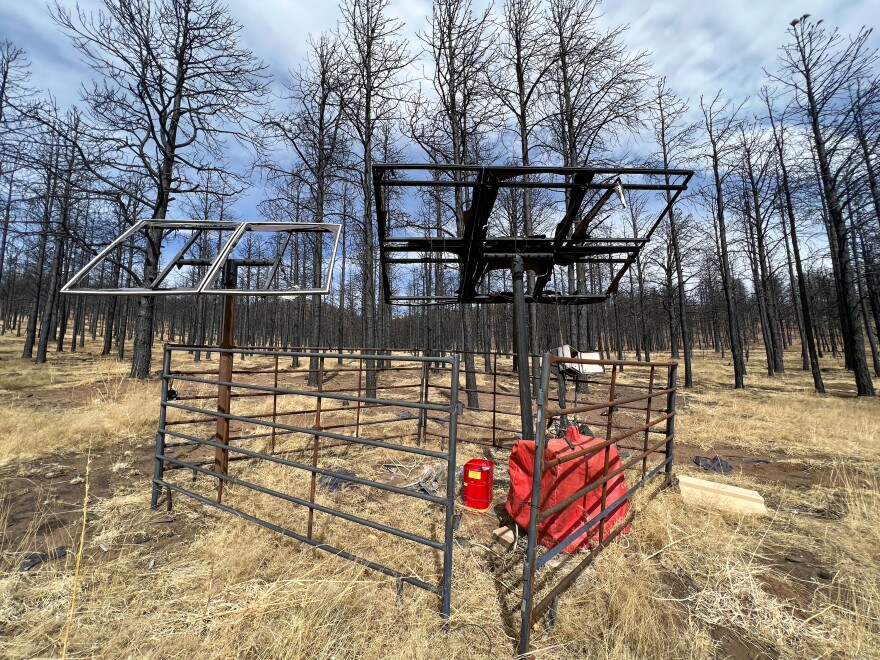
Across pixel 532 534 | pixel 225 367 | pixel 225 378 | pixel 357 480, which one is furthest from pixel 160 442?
pixel 532 534

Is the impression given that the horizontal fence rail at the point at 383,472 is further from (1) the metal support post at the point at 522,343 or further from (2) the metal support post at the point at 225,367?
(1) the metal support post at the point at 522,343

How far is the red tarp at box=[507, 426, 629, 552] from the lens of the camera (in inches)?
121

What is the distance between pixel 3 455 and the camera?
5.14 metres

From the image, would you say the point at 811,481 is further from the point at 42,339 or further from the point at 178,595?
the point at 42,339

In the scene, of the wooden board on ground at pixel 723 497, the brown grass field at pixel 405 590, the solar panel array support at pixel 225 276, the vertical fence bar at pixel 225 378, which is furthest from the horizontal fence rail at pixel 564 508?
the vertical fence bar at pixel 225 378

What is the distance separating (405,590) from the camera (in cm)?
259

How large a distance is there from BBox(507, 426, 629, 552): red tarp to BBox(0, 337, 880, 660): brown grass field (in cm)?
33

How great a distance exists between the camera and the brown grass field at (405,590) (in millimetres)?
2084

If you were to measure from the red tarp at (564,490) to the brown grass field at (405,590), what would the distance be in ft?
1.09

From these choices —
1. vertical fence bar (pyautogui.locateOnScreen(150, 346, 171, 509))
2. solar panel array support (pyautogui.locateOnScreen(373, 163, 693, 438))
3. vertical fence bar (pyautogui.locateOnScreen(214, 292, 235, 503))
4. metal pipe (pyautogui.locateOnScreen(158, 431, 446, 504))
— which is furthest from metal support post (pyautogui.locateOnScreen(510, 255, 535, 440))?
vertical fence bar (pyautogui.locateOnScreen(150, 346, 171, 509))

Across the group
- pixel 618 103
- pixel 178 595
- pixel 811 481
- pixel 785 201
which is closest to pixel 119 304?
pixel 178 595

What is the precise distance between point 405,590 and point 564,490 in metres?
1.62

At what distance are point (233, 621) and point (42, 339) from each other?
2506cm

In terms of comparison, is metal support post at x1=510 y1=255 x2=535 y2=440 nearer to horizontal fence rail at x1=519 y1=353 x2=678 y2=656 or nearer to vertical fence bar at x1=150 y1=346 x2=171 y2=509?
horizontal fence rail at x1=519 y1=353 x2=678 y2=656
